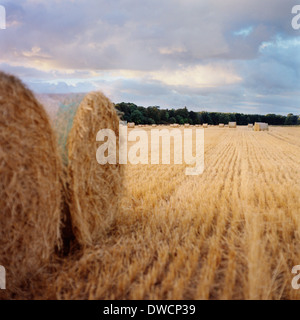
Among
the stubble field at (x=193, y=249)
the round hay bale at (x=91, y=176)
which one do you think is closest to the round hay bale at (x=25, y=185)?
the round hay bale at (x=91, y=176)

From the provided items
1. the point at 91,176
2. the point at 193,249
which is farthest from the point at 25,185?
the point at 193,249

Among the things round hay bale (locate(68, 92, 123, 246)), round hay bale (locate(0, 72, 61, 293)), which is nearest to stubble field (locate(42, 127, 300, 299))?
round hay bale (locate(68, 92, 123, 246))

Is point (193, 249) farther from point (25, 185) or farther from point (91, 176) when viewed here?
point (25, 185)

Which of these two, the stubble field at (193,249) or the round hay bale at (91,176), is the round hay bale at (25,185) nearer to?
the round hay bale at (91,176)

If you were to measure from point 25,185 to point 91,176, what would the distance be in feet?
3.13

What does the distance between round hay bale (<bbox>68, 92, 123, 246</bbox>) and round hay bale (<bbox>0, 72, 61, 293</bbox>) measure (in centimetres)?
25

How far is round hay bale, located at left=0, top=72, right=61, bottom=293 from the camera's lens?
340 centimetres

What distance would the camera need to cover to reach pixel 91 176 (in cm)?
430

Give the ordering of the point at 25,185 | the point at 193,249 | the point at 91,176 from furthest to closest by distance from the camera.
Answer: the point at 91,176 → the point at 193,249 → the point at 25,185

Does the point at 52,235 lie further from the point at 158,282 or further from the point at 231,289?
the point at 231,289

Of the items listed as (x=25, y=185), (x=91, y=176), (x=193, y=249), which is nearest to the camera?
(x=25, y=185)

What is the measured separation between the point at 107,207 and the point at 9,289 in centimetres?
169

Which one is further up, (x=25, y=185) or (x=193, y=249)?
(x=25, y=185)
